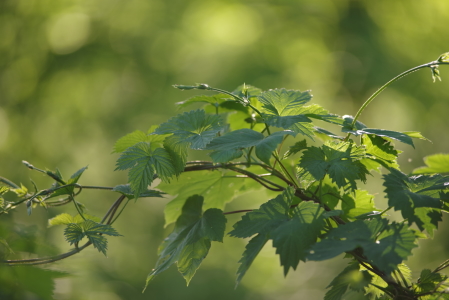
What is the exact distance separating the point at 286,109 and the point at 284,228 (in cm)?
25

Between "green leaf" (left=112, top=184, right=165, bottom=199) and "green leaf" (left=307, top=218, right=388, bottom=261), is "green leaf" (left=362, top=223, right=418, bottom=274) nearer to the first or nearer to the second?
"green leaf" (left=307, top=218, right=388, bottom=261)

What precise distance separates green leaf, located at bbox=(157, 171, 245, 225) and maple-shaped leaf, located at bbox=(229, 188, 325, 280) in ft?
0.83

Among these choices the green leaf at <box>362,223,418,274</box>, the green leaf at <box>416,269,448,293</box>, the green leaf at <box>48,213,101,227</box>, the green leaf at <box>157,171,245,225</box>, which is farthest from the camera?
the green leaf at <box>157,171,245,225</box>

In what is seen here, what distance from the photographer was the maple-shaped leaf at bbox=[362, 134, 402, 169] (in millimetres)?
696

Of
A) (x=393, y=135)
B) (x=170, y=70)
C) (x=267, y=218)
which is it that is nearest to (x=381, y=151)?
(x=393, y=135)

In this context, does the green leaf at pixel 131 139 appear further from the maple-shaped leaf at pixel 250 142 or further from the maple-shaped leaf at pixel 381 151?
the maple-shaped leaf at pixel 381 151

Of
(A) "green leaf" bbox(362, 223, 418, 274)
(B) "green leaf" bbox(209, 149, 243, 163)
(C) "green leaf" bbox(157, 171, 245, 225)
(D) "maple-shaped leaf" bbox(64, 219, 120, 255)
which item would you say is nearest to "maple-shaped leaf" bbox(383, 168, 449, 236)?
(A) "green leaf" bbox(362, 223, 418, 274)

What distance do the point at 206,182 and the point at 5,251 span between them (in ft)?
1.47

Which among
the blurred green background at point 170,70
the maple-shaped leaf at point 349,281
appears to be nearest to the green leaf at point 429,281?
the maple-shaped leaf at point 349,281

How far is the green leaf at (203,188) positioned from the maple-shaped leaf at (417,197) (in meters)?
0.39

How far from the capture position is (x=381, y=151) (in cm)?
71

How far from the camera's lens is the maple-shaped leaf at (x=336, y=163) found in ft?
2.02

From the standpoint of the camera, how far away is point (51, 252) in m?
0.66

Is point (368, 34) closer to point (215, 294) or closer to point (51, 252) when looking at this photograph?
point (215, 294)
